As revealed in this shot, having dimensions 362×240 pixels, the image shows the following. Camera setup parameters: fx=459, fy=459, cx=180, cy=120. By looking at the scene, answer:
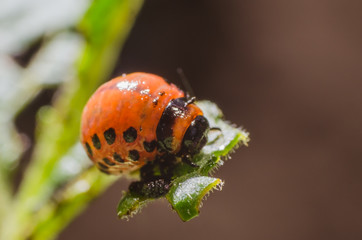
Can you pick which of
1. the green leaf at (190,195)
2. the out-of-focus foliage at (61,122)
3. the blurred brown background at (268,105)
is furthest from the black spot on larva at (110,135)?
the blurred brown background at (268,105)

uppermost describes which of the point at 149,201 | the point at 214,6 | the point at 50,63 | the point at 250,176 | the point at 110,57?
the point at 214,6

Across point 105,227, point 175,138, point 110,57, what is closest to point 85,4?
point 110,57

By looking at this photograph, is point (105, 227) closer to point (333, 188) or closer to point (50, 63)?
point (333, 188)

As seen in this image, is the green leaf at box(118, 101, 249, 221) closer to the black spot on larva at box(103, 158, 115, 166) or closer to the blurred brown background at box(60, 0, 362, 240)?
the black spot on larva at box(103, 158, 115, 166)

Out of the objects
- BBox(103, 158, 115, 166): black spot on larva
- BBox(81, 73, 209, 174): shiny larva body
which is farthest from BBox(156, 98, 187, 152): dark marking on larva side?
BBox(103, 158, 115, 166): black spot on larva

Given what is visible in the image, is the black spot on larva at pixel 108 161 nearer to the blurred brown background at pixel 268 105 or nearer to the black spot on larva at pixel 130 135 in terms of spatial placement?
the black spot on larva at pixel 130 135

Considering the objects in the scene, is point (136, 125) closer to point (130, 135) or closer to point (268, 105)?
point (130, 135)
